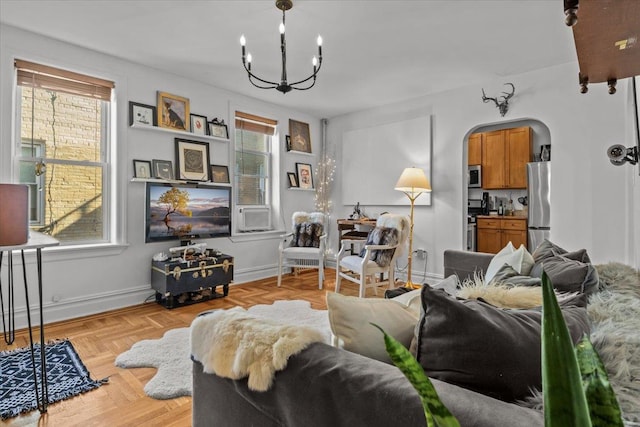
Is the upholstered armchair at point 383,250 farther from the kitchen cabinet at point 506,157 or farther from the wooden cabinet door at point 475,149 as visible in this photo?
the wooden cabinet door at point 475,149

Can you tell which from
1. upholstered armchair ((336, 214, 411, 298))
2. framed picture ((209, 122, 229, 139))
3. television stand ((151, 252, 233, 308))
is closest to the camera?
television stand ((151, 252, 233, 308))

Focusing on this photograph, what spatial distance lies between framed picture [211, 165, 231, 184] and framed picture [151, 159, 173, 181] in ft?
1.69

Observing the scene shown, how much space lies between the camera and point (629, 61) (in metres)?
0.99

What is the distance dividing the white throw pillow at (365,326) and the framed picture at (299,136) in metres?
4.39

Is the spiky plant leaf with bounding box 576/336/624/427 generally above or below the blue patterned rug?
above

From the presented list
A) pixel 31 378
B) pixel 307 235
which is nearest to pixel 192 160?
pixel 307 235

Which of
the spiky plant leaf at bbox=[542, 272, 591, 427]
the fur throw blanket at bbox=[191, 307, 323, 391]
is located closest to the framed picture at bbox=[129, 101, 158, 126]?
the fur throw blanket at bbox=[191, 307, 323, 391]

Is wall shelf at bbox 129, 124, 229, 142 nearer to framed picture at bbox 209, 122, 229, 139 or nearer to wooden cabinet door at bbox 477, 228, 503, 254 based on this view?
framed picture at bbox 209, 122, 229, 139

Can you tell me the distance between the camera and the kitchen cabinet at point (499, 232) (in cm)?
516

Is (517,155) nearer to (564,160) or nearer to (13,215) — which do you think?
(564,160)

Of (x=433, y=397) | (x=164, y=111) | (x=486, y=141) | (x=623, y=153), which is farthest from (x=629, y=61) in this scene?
(x=486, y=141)

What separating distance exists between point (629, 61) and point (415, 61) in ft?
9.05

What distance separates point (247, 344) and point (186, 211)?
3234 millimetres

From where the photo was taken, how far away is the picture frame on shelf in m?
4.03
